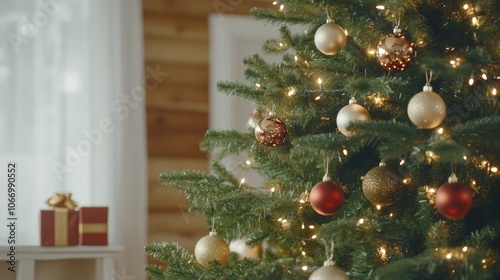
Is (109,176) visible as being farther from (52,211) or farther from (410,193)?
(410,193)

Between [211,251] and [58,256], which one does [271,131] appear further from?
[58,256]

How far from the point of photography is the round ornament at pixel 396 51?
1414mm

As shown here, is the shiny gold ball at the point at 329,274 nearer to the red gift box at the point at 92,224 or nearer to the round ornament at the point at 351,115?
the round ornament at the point at 351,115

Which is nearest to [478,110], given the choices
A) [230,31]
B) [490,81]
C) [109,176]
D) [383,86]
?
[490,81]

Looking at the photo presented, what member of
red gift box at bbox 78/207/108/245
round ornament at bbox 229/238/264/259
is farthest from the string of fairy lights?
red gift box at bbox 78/207/108/245

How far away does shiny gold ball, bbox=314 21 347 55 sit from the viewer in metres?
1.53

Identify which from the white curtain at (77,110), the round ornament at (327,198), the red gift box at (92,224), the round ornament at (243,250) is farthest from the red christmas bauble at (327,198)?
the white curtain at (77,110)

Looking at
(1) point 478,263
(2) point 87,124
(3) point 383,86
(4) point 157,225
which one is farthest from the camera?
(4) point 157,225

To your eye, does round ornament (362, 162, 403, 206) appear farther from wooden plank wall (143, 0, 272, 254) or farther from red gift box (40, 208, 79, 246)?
wooden plank wall (143, 0, 272, 254)

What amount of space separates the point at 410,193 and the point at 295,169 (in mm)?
283

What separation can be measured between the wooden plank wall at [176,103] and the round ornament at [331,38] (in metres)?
1.72

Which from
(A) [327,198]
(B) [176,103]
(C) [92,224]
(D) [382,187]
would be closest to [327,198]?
(A) [327,198]

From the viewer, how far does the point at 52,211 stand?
230 centimetres

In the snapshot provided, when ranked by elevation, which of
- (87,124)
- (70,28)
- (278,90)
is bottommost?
(278,90)
